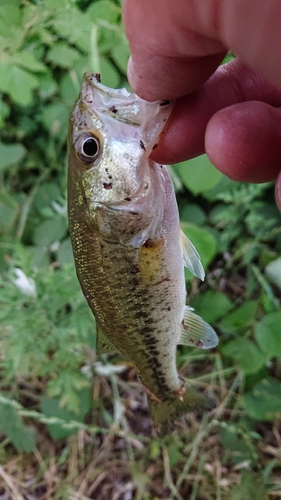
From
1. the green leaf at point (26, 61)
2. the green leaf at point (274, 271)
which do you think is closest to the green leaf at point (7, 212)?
the green leaf at point (26, 61)

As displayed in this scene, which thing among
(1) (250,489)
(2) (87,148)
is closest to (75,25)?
(2) (87,148)

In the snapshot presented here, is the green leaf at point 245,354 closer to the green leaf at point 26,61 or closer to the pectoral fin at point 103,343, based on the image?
the pectoral fin at point 103,343

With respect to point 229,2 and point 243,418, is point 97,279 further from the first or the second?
point 243,418

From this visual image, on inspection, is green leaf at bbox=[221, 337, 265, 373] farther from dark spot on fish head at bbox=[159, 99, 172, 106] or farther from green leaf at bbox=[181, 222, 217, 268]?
dark spot on fish head at bbox=[159, 99, 172, 106]

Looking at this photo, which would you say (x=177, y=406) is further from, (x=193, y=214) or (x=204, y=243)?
(x=193, y=214)

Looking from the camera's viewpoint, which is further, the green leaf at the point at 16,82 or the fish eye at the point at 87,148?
the green leaf at the point at 16,82

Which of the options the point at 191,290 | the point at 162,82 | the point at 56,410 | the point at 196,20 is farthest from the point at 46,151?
the point at 196,20
